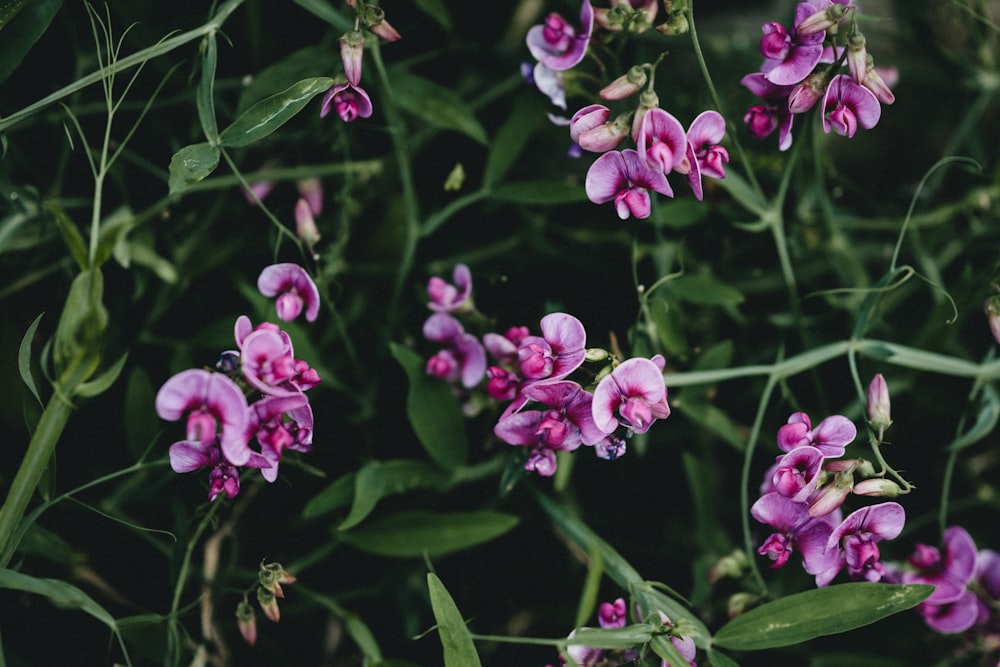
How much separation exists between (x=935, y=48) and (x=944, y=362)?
2.77 ft

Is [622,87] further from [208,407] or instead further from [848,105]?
[208,407]

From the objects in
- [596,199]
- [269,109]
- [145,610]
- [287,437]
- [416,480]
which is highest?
[269,109]

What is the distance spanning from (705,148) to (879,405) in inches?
18.9

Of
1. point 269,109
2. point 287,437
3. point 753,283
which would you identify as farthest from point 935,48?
point 287,437

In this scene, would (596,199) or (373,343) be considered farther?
(373,343)

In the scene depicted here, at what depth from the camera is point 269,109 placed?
1259mm

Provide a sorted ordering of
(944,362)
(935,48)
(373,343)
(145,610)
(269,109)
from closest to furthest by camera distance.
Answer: (269,109), (944,362), (145,610), (373,343), (935,48)

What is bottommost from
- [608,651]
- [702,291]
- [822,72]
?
[608,651]

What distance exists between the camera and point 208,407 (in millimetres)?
1089

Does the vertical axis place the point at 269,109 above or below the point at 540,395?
above

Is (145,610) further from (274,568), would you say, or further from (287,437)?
(287,437)

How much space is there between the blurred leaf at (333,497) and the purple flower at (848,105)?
0.98m

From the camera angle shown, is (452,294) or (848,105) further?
(452,294)

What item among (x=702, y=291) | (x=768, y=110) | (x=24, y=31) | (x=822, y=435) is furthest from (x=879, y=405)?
(x=24, y=31)
